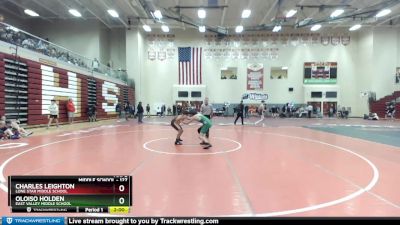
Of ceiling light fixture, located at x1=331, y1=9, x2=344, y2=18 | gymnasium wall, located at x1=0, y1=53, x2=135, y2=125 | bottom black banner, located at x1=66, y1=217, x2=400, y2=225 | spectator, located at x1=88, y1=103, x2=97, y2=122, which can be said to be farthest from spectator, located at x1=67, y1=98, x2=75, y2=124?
ceiling light fixture, located at x1=331, y1=9, x2=344, y2=18

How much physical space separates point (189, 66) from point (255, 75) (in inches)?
329

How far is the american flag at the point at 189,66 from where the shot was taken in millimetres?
37625

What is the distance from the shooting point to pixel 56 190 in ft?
5.47

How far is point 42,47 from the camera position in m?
18.5

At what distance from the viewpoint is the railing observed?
15.1 meters

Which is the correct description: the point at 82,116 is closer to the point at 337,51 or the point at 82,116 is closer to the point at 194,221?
the point at 194,221

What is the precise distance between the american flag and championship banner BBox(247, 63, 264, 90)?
616 cm

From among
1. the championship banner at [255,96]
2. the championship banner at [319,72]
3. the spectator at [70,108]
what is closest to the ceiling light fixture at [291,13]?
the championship banner at [319,72]

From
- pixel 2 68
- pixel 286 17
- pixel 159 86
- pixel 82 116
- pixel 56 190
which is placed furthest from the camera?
pixel 159 86

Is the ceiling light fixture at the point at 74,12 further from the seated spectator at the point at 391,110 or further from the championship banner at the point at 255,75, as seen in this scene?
the seated spectator at the point at 391,110

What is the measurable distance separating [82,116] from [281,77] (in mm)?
24830

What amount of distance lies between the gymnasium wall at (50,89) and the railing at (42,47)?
0.83 metres

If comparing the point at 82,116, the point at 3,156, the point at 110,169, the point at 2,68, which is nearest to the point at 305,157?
the point at 110,169

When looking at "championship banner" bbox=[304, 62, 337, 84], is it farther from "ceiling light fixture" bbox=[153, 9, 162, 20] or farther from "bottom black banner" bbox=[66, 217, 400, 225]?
"bottom black banner" bbox=[66, 217, 400, 225]
